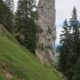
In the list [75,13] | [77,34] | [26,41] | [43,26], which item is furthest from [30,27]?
[43,26]

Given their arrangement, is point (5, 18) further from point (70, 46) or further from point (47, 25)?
point (47, 25)

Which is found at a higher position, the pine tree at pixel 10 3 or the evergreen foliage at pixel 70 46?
the pine tree at pixel 10 3

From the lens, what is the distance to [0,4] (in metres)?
87.4

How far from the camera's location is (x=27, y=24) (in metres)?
80.6

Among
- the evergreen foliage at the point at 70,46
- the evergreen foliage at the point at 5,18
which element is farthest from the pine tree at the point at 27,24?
the evergreen foliage at the point at 70,46

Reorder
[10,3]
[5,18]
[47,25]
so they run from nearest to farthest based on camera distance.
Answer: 1. [5,18]
2. [10,3]
3. [47,25]

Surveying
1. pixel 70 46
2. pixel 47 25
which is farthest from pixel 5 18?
pixel 47 25

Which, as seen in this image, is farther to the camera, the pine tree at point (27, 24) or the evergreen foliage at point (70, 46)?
the evergreen foliage at point (70, 46)

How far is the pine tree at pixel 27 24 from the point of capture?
78.4 m

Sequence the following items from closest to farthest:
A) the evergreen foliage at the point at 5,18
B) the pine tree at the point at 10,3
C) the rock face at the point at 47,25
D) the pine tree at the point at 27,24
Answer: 1. the pine tree at the point at 27,24
2. the evergreen foliage at the point at 5,18
3. the pine tree at the point at 10,3
4. the rock face at the point at 47,25

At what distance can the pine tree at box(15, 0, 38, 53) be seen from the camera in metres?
78.4

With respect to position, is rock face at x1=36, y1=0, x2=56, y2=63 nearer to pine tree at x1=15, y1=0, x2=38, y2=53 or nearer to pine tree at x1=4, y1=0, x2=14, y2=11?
pine tree at x1=4, y1=0, x2=14, y2=11

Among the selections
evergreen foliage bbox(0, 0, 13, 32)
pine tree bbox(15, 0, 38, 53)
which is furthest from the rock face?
pine tree bbox(15, 0, 38, 53)

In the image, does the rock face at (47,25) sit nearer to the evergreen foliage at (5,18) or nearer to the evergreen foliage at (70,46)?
the evergreen foliage at (70,46)
